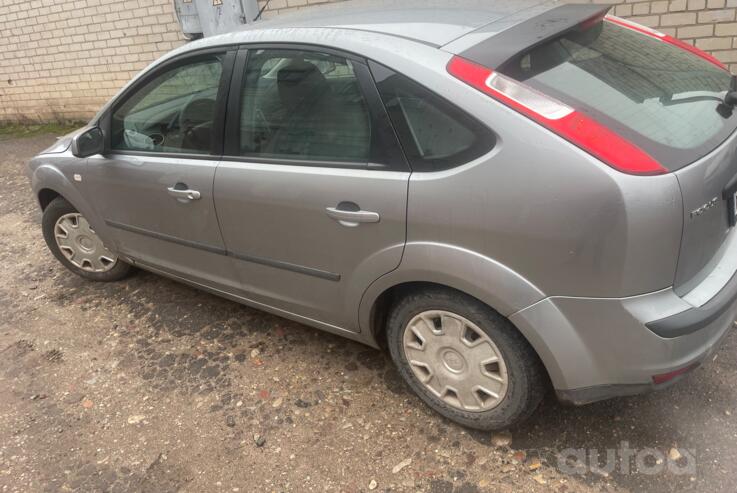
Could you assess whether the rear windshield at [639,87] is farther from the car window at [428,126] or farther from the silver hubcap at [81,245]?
the silver hubcap at [81,245]

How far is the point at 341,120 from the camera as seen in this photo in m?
2.38

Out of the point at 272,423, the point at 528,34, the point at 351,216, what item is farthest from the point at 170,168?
the point at 528,34

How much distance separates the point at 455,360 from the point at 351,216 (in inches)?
28.5

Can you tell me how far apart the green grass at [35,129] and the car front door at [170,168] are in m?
5.97

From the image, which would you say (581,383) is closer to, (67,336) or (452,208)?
(452,208)

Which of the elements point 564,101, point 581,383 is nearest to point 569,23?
point 564,101

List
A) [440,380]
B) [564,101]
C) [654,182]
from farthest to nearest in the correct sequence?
1. [440,380]
2. [564,101]
3. [654,182]

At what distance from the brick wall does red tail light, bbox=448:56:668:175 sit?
13.9 feet

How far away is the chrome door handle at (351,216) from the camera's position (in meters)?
2.26

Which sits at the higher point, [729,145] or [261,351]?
[729,145]

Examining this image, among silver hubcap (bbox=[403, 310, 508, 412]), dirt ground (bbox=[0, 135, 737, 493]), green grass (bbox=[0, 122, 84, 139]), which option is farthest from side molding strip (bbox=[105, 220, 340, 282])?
green grass (bbox=[0, 122, 84, 139])

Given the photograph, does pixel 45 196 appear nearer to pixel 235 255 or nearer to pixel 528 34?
pixel 235 255

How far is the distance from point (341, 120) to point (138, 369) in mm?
1851

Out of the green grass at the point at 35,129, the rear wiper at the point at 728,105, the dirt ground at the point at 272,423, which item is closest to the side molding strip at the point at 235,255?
the dirt ground at the point at 272,423
